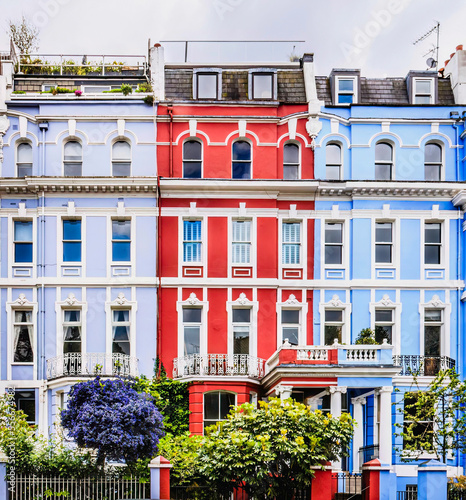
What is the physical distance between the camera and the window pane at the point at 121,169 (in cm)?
3819

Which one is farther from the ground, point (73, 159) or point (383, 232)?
point (73, 159)

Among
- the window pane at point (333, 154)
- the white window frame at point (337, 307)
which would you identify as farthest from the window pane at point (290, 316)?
the window pane at point (333, 154)

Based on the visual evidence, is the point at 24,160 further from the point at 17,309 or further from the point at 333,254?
the point at 333,254

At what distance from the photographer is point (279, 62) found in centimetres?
4041

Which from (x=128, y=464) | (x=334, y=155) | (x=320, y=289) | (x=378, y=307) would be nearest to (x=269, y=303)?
(x=320, y=289)

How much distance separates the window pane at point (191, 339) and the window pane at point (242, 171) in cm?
658

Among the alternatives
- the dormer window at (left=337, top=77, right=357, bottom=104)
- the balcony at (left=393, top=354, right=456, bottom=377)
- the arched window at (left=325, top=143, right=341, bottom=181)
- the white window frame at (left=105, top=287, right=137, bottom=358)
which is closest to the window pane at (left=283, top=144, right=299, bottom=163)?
the arched window at (left=325, top=143, right=341, bottom=181)

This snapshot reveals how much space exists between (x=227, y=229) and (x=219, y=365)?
18.5 ft

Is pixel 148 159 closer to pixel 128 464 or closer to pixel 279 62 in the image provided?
pixel 279 62

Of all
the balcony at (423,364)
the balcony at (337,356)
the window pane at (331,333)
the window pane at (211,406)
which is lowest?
the window pane at (211,406)

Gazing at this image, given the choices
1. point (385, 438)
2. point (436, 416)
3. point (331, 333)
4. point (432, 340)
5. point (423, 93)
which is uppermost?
point (423, 93)

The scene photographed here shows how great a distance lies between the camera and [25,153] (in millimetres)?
38219

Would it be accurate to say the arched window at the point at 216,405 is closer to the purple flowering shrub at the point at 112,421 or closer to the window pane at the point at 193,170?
the purple flowering shrub at the point at 112,421

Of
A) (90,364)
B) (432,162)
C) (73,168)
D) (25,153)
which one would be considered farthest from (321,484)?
(25,153)
